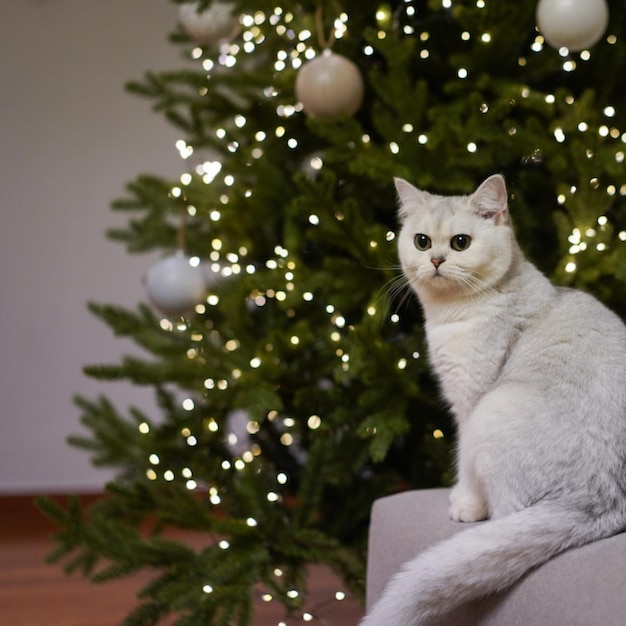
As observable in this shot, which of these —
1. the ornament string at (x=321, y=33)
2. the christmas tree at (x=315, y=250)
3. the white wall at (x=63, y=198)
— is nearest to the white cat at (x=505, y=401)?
the christmas tree at (x=315, y=250)

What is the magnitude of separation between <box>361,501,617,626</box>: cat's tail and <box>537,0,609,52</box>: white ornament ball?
40.9 inches

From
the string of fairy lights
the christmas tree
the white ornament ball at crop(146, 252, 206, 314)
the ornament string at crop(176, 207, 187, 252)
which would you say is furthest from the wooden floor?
the ornament string at crop(176, 207, 187, 252)

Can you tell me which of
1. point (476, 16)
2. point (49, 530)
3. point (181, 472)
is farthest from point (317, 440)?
point (49, 530)

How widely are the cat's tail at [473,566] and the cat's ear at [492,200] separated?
1.91 feet

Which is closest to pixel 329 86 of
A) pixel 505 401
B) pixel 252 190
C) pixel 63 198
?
pixel 252 190

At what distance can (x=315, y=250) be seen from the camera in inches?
91.4

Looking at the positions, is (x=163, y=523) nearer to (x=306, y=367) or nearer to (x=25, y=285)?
(x=306, y=367)

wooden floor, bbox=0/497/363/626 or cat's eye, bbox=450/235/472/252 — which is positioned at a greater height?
cat's eye, bbox=450/235/472/252

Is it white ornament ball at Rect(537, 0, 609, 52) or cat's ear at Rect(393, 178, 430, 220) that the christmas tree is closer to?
white ornament ball at Rect(537, 0, 609, 52)

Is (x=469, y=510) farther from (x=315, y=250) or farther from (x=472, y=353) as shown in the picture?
(x=315, y=250)

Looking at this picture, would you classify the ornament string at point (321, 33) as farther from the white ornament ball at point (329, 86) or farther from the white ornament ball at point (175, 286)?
the white ornament ball at point (175, 286)

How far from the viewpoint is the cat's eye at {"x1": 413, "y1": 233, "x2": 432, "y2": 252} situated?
1.55 metres

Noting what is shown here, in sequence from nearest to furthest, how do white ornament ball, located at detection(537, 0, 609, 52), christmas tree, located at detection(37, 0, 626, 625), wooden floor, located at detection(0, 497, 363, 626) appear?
white ornament ball, located at detection(537, 0, 609, 52) → christmas tree, located at detection(37, 0, 626, 625) → wooden floor, located at detection(0, 497, 363, 626)

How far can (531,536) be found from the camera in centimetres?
108
